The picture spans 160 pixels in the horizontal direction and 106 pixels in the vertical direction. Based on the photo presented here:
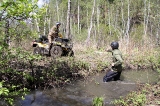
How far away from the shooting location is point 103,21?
139ft

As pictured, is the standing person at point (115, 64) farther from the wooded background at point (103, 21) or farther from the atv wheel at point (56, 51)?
the atv wheel at point (56, 51)

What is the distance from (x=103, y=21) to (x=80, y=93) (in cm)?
3523

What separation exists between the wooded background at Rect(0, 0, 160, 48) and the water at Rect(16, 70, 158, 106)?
7.09 ft

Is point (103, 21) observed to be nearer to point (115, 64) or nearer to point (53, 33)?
point (53, 33)

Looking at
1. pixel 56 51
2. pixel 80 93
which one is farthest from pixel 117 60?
pixel 56 51

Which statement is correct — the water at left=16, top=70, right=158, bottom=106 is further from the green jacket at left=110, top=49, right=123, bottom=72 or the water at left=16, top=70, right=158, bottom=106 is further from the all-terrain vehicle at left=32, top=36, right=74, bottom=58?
the all-terrain vehicle at left=32, top=36, right=74, bottom=58

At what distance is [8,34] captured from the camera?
21.8 feet

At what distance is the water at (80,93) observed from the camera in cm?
728

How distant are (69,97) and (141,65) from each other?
6781mm

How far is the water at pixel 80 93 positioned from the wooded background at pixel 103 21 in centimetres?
216

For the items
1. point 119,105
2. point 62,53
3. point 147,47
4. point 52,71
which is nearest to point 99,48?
point 147,47

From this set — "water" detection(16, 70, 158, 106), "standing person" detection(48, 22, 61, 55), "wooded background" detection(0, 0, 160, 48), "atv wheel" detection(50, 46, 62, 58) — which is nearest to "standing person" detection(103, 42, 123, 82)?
"water" detection(16, 70, 158, 106)

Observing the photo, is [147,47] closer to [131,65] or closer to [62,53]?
[131,65]

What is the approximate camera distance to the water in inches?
287
